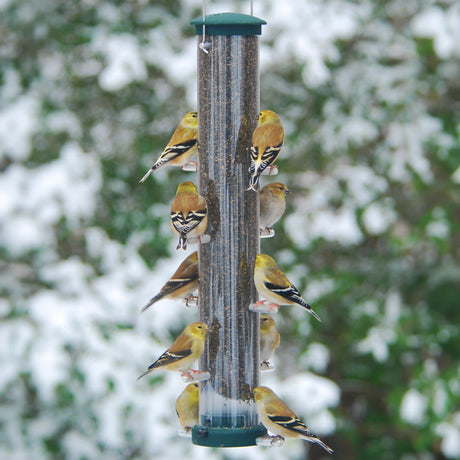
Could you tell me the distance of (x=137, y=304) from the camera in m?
5.50

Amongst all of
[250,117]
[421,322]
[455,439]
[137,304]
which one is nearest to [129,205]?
[137,304]

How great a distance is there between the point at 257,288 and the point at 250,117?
60cm

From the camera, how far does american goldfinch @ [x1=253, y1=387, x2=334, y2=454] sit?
3.00 metres

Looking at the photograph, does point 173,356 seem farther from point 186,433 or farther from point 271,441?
point 271,441

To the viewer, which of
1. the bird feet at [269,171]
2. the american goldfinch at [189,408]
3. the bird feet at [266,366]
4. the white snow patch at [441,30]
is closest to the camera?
the bird feet at [269,171]

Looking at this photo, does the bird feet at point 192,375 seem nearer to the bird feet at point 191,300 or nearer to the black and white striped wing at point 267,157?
the bird feet at point 191,300

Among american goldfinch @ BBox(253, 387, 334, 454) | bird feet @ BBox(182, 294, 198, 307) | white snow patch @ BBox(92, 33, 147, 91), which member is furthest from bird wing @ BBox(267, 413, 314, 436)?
white snow patch @ BBox(92, 33, 147, 91)

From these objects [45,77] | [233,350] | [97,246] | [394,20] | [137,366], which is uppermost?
[394,20]

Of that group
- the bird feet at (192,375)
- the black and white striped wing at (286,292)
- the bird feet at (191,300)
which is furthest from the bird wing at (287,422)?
the bird feet at (191,300)

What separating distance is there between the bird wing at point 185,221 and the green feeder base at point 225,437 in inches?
26.4

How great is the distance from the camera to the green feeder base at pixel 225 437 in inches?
119

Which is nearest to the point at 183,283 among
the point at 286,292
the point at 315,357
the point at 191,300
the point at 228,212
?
the point at 191,300

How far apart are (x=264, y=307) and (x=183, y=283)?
0.35m

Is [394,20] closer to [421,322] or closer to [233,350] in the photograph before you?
[421,322]
